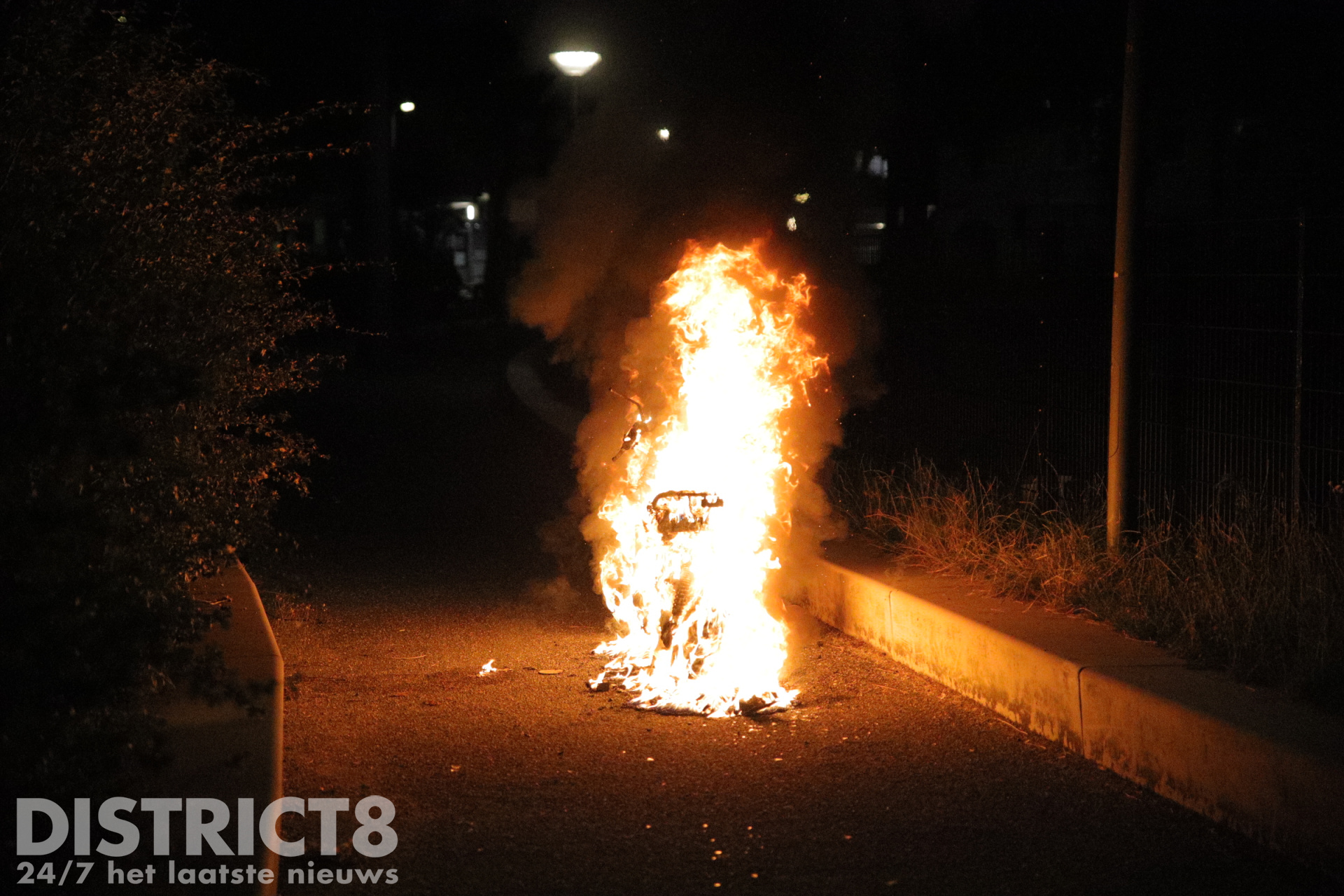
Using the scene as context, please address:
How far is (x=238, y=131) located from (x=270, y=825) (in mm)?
4524

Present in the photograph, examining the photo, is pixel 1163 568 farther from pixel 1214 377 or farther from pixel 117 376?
pixel 117 376

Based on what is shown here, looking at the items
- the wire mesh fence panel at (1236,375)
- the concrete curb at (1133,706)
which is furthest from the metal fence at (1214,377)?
the concrete curb at (1133,706)

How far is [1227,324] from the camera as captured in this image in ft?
26.9

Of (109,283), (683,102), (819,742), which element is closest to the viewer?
(109,283)

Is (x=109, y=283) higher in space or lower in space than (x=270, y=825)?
higher

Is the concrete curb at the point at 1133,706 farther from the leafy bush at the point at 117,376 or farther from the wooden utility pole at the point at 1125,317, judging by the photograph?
the leafy bush at the point at 117,376

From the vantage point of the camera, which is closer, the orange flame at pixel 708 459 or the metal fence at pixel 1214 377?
the orange flame at pixel 708 459

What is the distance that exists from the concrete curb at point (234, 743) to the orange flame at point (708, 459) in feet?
6.17

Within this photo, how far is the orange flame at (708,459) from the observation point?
706cm

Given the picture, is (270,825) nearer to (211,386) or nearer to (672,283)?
(211,386)

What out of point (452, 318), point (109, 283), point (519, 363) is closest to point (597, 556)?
point (109, 283)

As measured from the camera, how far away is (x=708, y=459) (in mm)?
7523

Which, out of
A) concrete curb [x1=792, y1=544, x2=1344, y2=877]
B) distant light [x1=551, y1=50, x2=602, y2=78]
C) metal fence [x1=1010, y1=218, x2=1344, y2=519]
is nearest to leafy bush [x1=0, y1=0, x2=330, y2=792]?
concrete curb [x1=792, y1=544, x2=1344, y2=877]

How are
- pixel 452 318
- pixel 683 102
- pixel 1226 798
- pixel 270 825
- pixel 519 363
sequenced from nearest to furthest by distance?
pixel 270 825 → pixel 1226 798 → pixel 683 102 → pixel 519 363 → pixel 452 318
